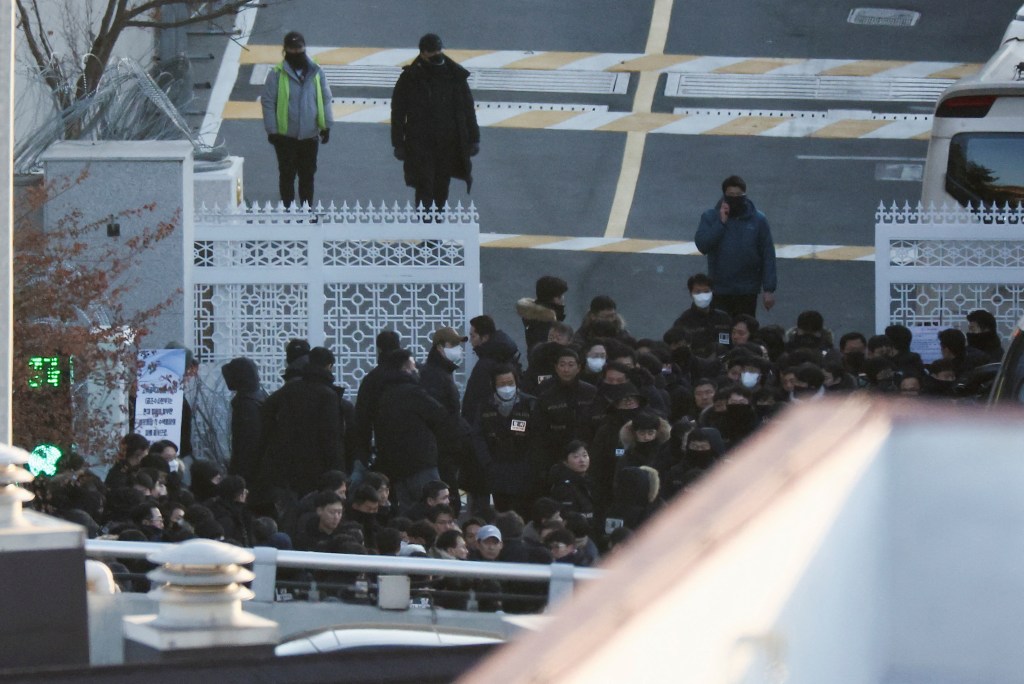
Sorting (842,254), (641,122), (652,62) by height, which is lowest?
(842,254)

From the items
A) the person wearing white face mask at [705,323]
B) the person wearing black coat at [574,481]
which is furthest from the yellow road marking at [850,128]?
the person wearing black coat at [574,481]

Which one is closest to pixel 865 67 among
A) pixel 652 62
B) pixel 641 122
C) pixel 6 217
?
pixel 652 62

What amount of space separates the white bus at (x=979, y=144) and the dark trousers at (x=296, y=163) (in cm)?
561

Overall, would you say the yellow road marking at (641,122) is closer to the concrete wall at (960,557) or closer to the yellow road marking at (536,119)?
the yellow road marking at (536,119)

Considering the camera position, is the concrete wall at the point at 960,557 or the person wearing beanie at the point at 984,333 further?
the person wearing beanie at the point at 984,333

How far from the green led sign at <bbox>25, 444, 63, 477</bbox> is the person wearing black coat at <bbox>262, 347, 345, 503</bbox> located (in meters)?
1.37

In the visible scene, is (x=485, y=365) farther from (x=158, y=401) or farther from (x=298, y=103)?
(x=298, y=103)

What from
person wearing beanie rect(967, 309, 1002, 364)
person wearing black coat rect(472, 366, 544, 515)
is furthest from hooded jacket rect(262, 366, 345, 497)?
person wearing beanie rect(967, 309, 1002, 364)

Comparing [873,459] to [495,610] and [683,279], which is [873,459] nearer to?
[495,610]

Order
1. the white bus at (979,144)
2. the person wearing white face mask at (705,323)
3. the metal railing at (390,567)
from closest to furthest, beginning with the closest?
the metal railing at (390,567) → the person wearing white face mask at (705,323) → the white bus at (979,144)

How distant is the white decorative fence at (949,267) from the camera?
1596 centimetres

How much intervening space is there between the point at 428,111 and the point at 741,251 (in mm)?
3088

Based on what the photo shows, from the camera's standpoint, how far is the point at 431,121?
17188 millimetres

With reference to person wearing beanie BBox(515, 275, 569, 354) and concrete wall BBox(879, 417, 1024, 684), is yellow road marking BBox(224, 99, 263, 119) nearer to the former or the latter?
person wearing beanie BBox(515, 275, 569, 354)
